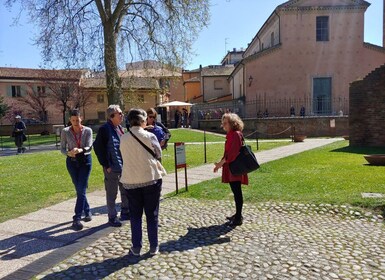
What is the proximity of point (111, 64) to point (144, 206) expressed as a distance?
696 inches

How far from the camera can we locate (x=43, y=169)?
41.2 feet

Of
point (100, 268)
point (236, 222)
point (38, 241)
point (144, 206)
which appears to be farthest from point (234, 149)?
point (38, 241)

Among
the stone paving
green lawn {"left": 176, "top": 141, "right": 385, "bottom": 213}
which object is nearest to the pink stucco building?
green lawn {"left": 176, "top": 141, "right": 385, "bottom": 213}

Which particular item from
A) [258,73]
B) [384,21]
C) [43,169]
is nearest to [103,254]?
[43,169]

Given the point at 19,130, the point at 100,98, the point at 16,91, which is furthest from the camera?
the point at 100,98

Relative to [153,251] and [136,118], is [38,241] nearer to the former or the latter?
[153,251]

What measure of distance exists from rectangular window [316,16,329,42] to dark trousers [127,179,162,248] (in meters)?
31.6

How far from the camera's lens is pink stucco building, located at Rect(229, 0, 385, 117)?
31516mm

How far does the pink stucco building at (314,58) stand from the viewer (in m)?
31.5

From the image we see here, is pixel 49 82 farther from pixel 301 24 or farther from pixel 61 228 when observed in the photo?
pixel 61 228

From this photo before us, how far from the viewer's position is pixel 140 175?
440cm

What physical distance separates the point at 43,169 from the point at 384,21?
104 feet

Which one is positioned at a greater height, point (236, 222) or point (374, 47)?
point (374, 47)

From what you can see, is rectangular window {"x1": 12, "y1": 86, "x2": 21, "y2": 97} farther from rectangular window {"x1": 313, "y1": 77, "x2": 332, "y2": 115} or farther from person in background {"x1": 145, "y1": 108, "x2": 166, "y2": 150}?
person in background {"x1": 145, "y1": 108, "x2": 166, "y2": 150}
